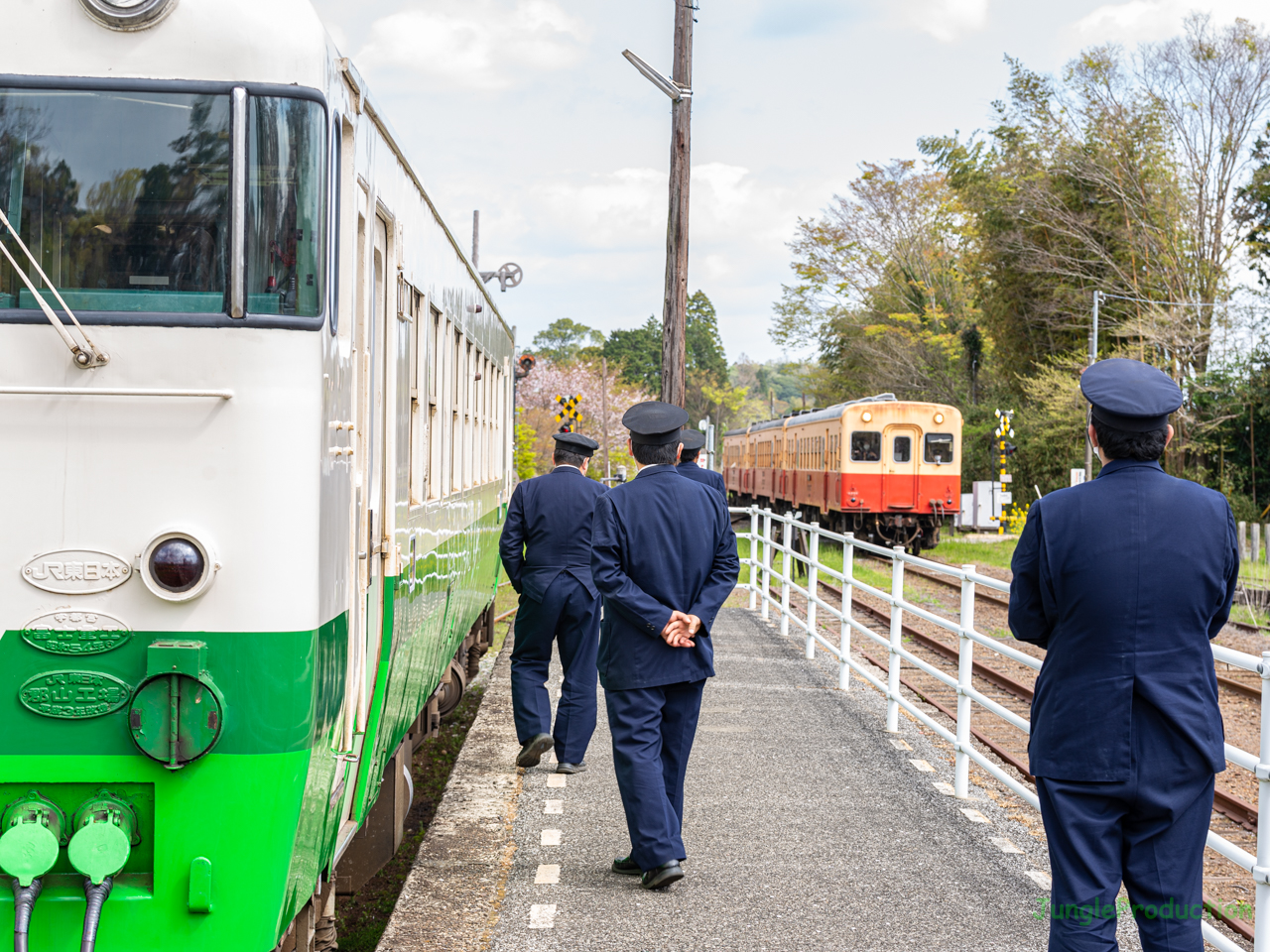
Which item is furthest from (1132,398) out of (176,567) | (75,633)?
(75,633)

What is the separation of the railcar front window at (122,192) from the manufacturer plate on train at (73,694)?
2.95 feet

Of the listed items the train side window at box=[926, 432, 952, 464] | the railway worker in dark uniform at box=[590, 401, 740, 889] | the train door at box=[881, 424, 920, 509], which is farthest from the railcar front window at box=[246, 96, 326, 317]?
the train side window at box=[926, 432, 952, 464]

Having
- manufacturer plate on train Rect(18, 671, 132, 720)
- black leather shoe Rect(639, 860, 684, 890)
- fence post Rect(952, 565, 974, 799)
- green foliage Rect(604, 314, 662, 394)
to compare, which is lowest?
black leather shoe Rect(639, 860, 684, 890)

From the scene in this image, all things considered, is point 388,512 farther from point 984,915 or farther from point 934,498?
point 934,498

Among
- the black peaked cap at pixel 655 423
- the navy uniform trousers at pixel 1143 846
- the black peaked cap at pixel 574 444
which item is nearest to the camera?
the navy uniform trousers at pixel 1143 846

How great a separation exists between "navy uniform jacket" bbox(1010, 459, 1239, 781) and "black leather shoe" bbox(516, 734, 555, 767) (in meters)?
4.19

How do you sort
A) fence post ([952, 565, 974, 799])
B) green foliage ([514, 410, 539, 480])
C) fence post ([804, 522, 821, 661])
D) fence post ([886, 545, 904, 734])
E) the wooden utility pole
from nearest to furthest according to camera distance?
fence post ([952, 565, 974, 799]), fence post ([886, 545, 904, 734]), fence post ([804, 522, 821, 661]), the wooden utility pole, green foliage ([514, 410, 539, 480])

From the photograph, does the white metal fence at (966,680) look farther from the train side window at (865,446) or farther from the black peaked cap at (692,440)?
the train side window at (865,446)

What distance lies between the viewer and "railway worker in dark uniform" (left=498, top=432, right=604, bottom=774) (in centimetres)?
771

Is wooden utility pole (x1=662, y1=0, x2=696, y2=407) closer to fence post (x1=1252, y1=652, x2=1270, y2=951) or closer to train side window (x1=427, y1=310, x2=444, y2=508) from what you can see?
train side window (x1=427, y1=310, x2=444, y2=508)

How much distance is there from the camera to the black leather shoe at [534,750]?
7496 mm

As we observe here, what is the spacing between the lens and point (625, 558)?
5488 millimetres

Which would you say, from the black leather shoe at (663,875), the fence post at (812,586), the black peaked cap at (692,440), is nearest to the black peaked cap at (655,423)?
the black leather shoe at (663,875)

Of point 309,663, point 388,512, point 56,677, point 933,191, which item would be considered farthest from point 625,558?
point 933,191
